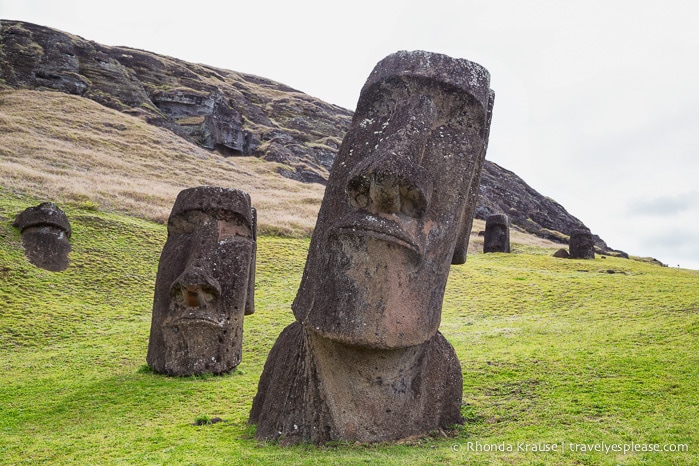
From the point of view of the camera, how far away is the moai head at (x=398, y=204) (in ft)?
19.1

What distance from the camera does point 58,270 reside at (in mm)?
18453

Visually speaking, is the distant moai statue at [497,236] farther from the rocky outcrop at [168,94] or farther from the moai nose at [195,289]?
the rocky outcrop at [168,94]

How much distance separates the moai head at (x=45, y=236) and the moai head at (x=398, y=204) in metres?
14.9

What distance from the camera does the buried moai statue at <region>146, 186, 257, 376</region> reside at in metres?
10.5

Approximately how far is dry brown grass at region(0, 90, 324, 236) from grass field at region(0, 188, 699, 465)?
724 centimetres

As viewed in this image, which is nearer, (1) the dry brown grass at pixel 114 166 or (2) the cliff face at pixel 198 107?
(1) the dry brown grass at pixel 114 166

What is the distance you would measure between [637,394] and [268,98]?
9668cm

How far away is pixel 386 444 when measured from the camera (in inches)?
231

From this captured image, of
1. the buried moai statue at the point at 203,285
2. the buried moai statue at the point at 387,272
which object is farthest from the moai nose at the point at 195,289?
the buried moai statue at the point at 387,272

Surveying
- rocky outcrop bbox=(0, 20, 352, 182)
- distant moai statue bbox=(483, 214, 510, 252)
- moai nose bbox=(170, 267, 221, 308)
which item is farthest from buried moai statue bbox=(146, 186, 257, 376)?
rocky outcrop bbox=(0, 20, 352, 182)

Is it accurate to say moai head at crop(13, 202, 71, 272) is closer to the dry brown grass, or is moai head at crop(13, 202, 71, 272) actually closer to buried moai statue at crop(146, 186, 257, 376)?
the dry brown grass

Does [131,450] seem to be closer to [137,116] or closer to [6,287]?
[6,287]

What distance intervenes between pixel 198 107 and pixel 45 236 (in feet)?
189

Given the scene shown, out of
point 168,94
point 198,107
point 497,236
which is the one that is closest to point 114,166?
point 497,236
